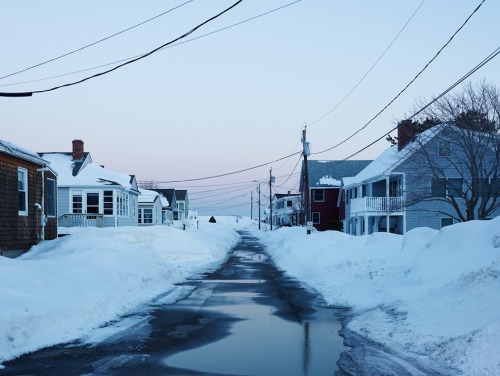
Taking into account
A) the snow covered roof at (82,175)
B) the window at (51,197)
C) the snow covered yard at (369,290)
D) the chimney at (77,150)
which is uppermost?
the chimney at (77,150)

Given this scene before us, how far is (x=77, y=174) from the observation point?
39438 mm

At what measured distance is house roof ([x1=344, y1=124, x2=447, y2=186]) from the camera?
3102 cm

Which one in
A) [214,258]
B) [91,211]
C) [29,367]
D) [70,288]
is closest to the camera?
[29,367]

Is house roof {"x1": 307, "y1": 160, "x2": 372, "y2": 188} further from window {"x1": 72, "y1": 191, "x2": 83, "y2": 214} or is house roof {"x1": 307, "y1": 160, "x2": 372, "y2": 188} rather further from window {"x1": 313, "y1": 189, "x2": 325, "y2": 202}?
window {"x1": 72, "y1": 191, "x2": 83, "y2": 214}

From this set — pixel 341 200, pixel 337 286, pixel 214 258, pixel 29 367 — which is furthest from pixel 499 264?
pixel 341 200

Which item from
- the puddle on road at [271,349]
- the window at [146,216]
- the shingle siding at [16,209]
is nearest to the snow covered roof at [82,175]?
the window at [146,216]

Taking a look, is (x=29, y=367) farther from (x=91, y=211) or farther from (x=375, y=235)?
(x=91, y=211)

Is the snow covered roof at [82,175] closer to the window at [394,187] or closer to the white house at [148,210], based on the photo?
the white house at [148,210]

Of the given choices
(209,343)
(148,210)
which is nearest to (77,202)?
(148,210)

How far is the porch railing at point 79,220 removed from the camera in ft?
119

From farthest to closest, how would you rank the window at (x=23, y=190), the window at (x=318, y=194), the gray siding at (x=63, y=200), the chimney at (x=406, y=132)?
the window at (x=318, y=194)
the gray siding at (x=63, y=200)
the chimney at (x=406, y=132)
the window at (x=23, y=190)

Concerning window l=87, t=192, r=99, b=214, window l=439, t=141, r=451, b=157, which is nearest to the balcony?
window l=439, t=141, r=451, b=157

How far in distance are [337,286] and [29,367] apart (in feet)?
34.3

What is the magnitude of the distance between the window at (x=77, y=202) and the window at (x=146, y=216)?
2117 centimetres
